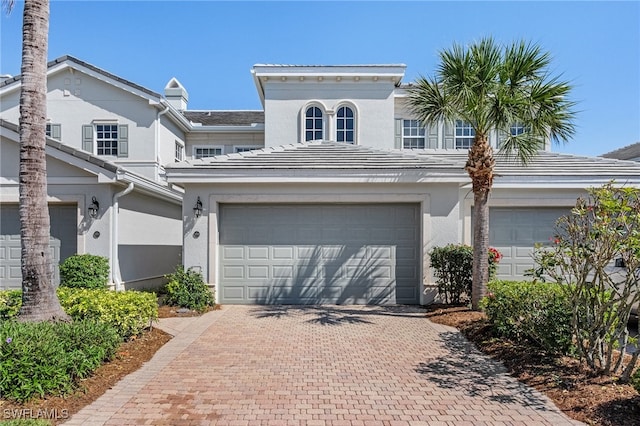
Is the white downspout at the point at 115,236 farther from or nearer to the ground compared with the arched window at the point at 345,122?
nearer to the ground

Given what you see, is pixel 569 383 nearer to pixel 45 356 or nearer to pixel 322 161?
pixel 45 356

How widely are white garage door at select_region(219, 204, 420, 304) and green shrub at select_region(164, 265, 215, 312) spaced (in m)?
0.74

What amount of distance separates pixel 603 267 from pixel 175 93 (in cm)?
1995

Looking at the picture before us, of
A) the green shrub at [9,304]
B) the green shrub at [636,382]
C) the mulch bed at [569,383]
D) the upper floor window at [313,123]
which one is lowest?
the mulch bed at [569,383]

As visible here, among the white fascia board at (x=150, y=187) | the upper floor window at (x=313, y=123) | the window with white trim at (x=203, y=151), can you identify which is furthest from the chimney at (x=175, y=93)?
the upper floor window at (x=313, y=123)

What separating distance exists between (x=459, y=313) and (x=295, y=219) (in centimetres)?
468

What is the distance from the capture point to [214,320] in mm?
8398

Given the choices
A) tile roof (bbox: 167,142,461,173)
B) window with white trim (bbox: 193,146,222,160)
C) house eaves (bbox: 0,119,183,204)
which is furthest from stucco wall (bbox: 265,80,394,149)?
house eaves (bbox: 0,119,183,204)

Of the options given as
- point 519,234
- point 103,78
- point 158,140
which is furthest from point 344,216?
point 103,78

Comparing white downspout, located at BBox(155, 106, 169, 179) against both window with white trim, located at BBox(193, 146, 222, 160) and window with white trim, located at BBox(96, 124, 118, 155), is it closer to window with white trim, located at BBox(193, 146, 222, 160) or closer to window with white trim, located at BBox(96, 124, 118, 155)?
window with white trim, located at BBox(96, 124, 118, 155)

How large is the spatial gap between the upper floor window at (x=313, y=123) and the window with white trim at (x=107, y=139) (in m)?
7.73

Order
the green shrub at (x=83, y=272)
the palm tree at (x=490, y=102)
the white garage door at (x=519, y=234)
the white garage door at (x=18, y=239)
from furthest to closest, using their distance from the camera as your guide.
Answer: the white garage door at (x=519, y=234)
the white garage door at (x=18, y=239)
the green shrub at (x=83, y=272)
the palm tree at (x=490, y=102)

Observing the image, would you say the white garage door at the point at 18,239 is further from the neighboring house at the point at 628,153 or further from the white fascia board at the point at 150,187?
the neighboring house at the point at 628,153

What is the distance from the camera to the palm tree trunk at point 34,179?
18.7 ft
